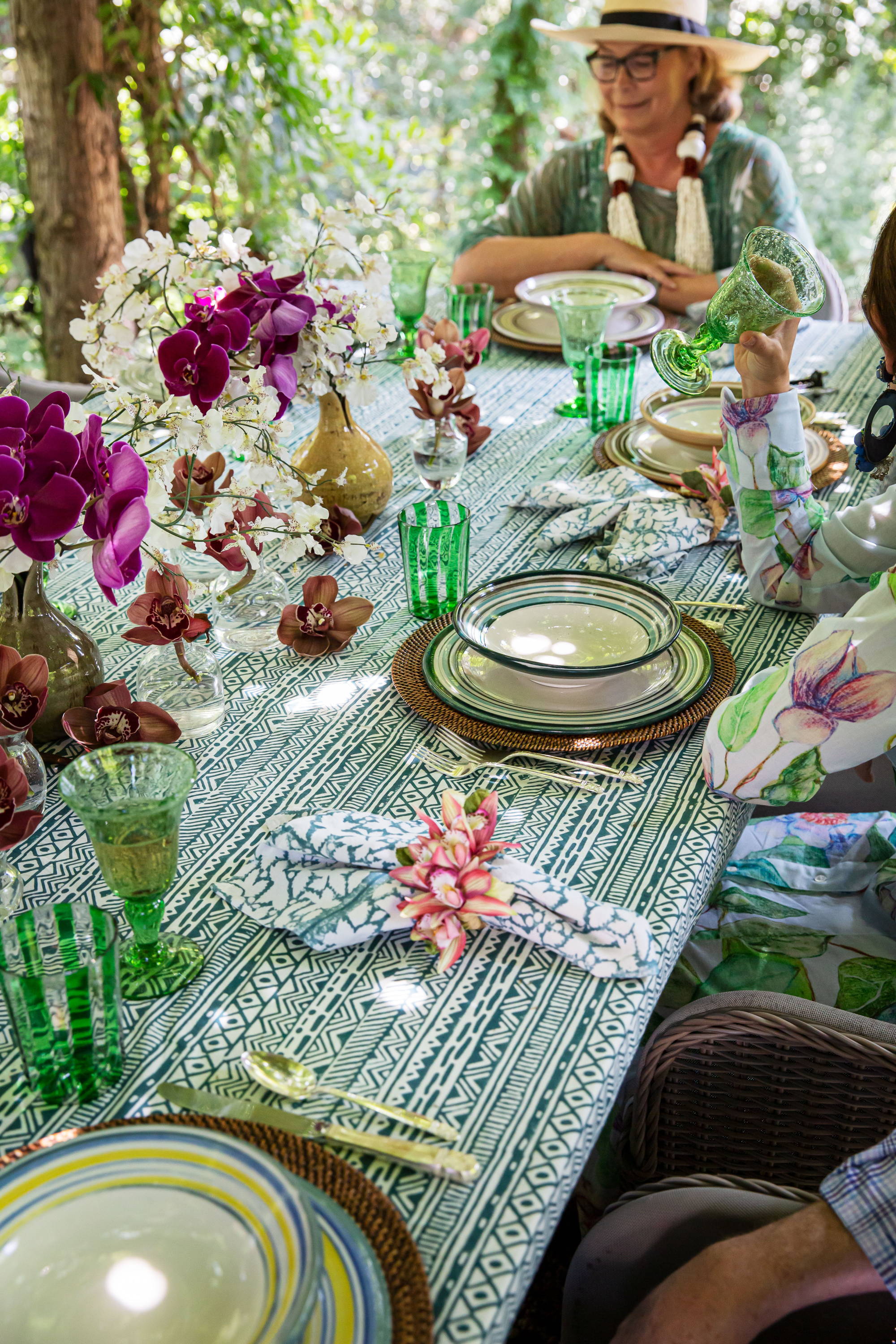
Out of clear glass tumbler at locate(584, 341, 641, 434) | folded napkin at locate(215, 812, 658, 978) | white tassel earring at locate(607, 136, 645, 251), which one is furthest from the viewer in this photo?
white tassel earring at locate(607, 136, 645, 251)

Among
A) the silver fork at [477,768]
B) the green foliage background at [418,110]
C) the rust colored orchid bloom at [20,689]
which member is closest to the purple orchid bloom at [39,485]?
the rust colored orchid bloom at [20,689]

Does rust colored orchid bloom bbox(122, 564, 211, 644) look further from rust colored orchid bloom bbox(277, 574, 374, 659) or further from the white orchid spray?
rust colored orchid bloom bbox(277, 574, 374, 659)

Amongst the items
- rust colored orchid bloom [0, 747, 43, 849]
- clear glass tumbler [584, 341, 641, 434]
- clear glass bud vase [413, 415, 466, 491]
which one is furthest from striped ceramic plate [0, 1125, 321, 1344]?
clear glass tumbler [584, 341, 641, 434]

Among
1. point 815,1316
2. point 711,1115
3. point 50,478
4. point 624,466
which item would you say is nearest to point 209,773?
point 50,478

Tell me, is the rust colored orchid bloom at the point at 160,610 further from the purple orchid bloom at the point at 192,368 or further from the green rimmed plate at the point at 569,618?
the green rimmed plate at the point at 569,618

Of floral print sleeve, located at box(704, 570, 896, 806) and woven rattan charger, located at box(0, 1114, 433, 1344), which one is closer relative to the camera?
woven rattan charger, located at box(0, 1114, 433, 1344)

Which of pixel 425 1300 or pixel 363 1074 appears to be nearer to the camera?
pixel 425 1300

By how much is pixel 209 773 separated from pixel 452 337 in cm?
102

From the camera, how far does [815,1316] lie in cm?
84

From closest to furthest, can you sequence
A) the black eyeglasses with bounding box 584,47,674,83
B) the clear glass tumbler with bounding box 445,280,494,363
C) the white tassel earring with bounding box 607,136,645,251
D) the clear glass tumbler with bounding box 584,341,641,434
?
1. the clear glass tumbler with bounding box 584,341,641,434
2. the clear glass tumbler with bounding box 445,280,494,363
3. the black eyeglasses with bounding box 584,47,674,83
4. the white tassel earring with bounding box 607,136,645,251

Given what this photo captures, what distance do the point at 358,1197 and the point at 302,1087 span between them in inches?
3.8

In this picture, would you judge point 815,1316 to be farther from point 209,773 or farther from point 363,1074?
point 209,773

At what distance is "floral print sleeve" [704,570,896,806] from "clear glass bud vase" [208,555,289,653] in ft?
1.83

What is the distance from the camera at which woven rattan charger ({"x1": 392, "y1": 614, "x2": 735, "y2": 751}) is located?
1.08 m
